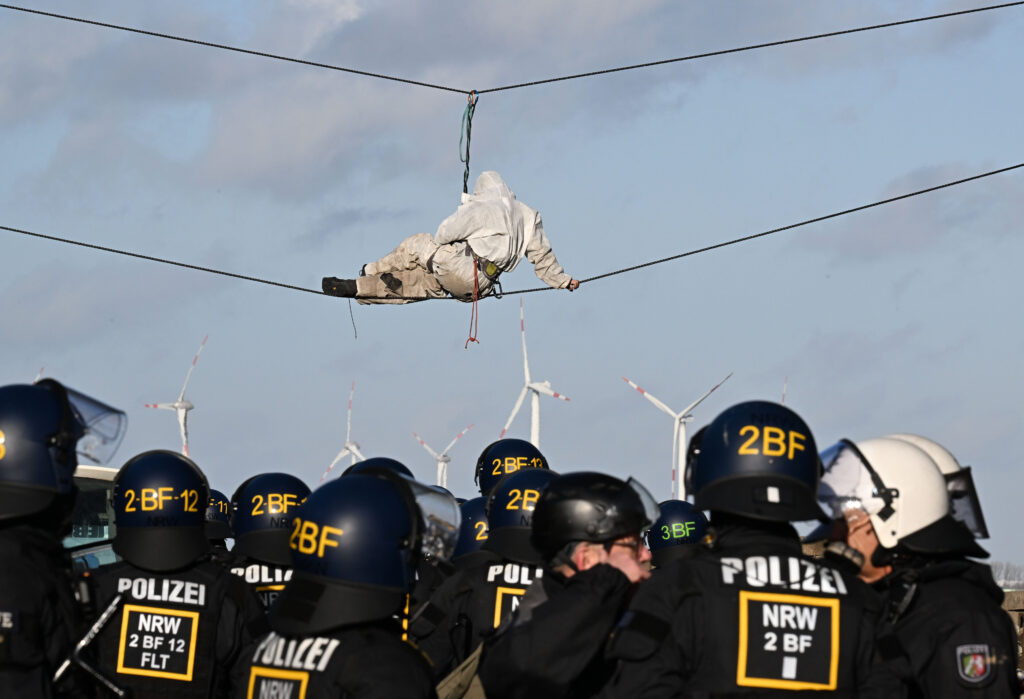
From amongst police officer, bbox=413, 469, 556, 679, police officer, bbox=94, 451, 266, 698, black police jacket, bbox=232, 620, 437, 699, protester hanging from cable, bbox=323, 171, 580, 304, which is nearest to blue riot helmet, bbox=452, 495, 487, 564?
police officer, bbox=413, 469, 556, 679

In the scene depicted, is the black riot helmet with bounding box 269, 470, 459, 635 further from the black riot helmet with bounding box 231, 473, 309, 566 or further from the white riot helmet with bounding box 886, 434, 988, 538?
the black riot helmet with bounding box 231, 473, 309, 566

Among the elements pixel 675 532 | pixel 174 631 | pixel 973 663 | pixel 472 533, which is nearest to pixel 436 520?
pixel 973 663

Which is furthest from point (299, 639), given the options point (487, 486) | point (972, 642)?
point (487, 486)

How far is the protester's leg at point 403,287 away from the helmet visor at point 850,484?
13.4m

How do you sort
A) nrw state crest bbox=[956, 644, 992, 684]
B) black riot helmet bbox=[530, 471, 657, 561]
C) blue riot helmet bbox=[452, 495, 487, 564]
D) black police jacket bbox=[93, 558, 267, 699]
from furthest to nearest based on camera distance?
blue riot helmet bbox=[452, 495, 487, 564] < black police jacket bbox=[93, 558, 267, 699] < nrw state crest bbox=[956, 644, 992, 684] < black riot helmet bbox=[530, 471, 657, 561]

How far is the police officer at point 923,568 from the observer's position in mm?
6059

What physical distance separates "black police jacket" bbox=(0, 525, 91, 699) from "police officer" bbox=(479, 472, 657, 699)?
1.76m

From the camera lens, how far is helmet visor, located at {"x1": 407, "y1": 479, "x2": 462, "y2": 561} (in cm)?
559

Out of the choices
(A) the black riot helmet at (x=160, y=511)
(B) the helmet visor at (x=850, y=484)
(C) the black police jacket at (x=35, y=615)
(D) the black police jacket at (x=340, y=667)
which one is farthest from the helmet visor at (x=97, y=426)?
(B) the helmet visor at (x=850, y=484)

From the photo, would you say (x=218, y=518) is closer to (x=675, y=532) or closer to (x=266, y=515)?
(x=266, y=515)

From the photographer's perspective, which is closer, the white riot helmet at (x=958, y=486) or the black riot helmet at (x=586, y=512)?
the black riot helmet at (x=586, y=512)

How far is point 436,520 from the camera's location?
5.74 metres

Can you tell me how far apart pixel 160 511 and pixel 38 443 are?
2.07 meters

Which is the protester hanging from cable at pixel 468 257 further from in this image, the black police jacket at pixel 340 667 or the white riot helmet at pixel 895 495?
the black police jacket at pixel 340 667
